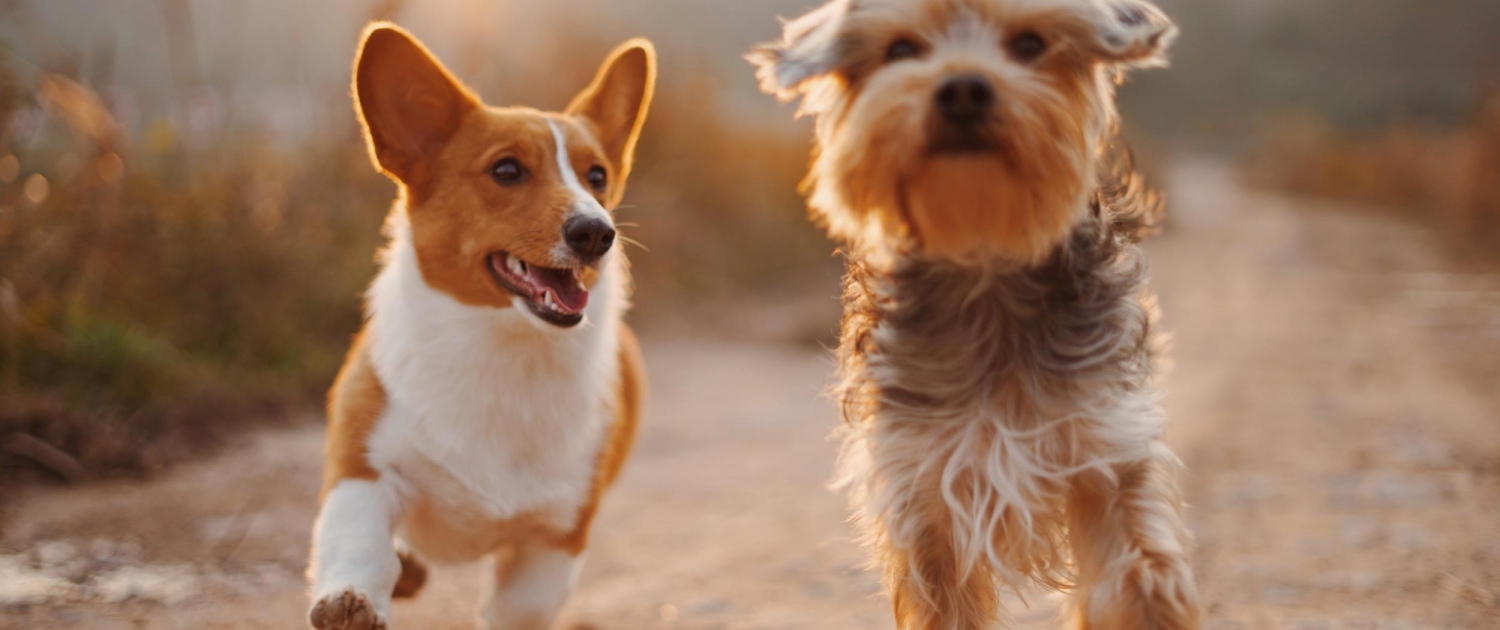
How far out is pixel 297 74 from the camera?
980 cm

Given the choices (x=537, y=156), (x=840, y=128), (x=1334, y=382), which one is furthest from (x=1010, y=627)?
(x=1334, y=382)

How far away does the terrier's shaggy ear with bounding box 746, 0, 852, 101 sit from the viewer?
118 inches

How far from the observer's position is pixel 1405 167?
22984 mm

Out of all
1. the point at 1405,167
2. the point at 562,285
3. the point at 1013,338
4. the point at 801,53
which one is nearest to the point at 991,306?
the point at 1013,338

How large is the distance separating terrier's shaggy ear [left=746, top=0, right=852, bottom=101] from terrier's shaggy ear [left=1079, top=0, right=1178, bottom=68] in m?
0.60

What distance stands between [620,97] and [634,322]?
6793mm

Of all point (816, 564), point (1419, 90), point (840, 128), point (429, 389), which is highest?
point (1419, 90)

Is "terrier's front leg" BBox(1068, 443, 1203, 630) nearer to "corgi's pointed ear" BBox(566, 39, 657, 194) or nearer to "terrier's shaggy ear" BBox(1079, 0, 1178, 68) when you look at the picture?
"terrier's shaggy ear" BBox(1079, 0, 1178, 68)

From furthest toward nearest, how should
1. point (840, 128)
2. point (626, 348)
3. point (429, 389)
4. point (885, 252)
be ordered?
point (626, 348)
point (429, 389)
point (885, 252)
point (840, 128)

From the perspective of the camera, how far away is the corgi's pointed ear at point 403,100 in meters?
3.90

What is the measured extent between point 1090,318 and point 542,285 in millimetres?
1684

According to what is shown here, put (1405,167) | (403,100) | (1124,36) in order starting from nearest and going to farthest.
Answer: (1124,36), (403,100), (1405,167)

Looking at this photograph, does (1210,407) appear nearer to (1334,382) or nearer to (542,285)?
(1334,382)

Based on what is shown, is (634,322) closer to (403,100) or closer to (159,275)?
(159,275)
